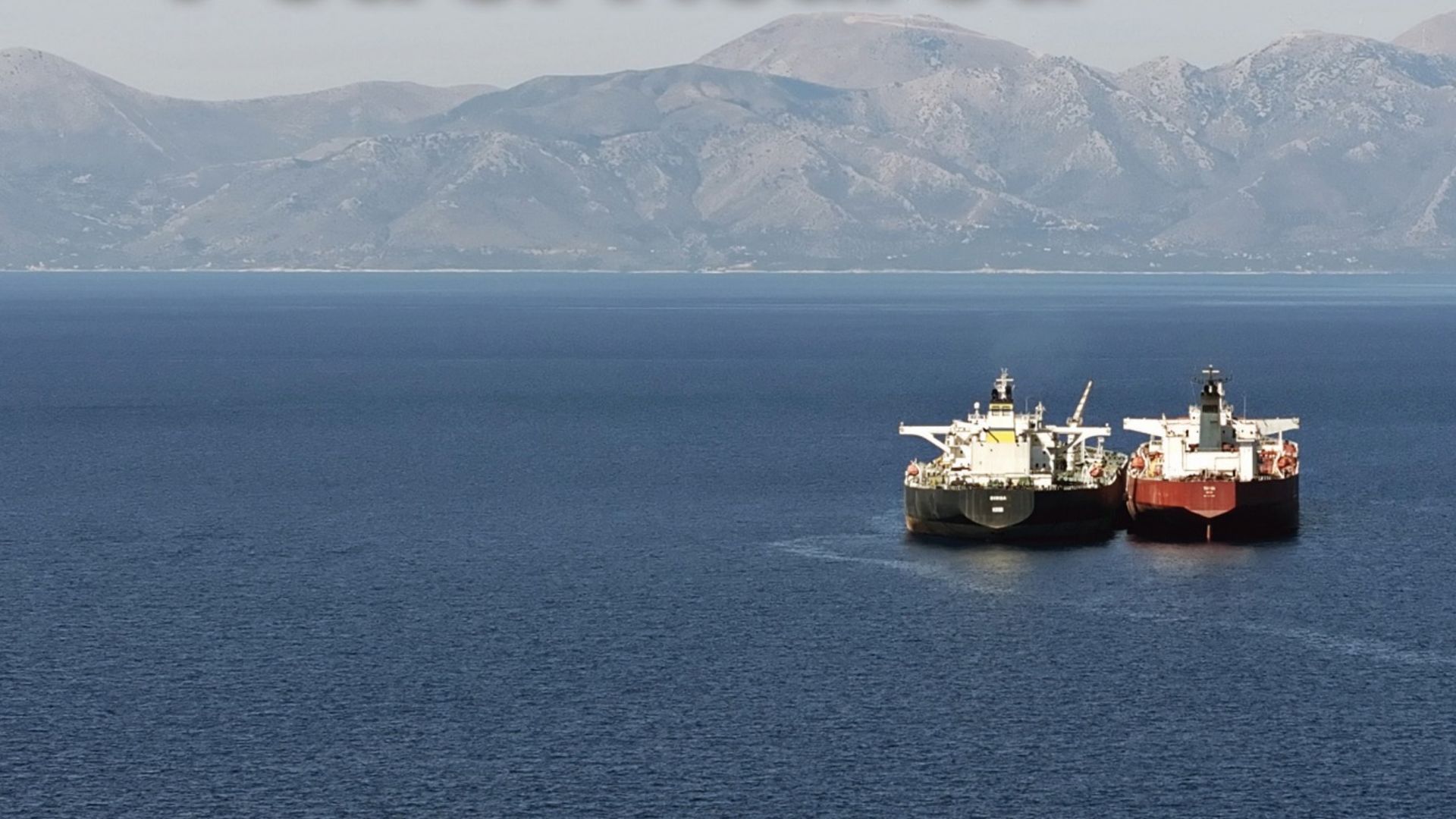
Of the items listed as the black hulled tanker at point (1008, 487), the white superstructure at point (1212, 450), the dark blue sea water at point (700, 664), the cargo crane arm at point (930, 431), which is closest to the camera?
the dark blue sea water at point (700, 664)

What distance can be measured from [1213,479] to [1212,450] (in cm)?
366

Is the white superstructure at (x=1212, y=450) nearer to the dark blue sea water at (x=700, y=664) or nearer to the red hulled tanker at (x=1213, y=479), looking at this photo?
the red hulled tanker at (x=1213, y=479)

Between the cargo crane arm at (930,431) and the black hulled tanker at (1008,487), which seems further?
the cargo crane arm at (930,431)

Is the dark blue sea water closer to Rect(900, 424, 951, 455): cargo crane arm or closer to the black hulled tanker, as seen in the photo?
the black hulled tanker

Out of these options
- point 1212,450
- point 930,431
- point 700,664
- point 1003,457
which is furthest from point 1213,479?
point 700,664

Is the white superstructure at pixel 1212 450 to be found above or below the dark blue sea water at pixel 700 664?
above

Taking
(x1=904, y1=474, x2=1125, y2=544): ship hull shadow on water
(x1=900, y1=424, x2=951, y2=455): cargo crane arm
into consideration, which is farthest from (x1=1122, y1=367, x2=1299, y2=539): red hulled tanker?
(x1=900, y1=424, x2=951, y2=455): cargo crane arm

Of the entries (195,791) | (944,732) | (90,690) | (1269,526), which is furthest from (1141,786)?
(1269,526)

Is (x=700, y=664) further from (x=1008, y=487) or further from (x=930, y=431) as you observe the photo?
(x=930, y=431)

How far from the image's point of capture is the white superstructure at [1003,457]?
156750 mm

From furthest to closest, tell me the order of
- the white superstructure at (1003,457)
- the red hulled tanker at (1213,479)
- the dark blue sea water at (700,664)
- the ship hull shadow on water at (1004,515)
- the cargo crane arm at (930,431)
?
the cargo crane arm at (930,431) → the red hulled tanker at (1213,479) → the white superstructure at (1003,457) → the ship hull shadow on water at (1004,515) → the dark blue sea water at (700,664)

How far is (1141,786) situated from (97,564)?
2808 inches

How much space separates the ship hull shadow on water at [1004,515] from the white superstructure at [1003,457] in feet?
6.73

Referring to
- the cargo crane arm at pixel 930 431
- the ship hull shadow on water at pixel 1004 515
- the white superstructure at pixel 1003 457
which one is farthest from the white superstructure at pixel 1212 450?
the cargo crane arm at pixel 930 431
